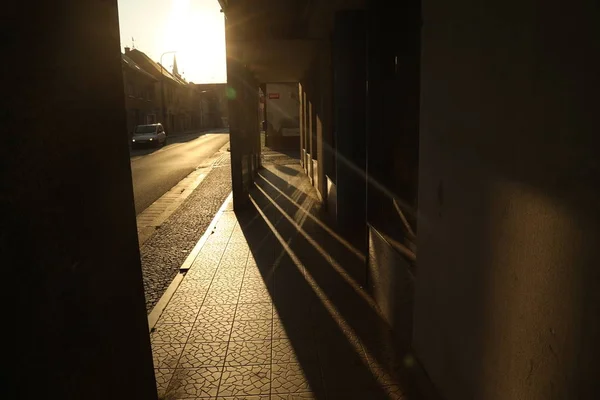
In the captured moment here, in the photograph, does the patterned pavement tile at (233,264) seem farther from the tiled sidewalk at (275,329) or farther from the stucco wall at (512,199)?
the stucco wall at (512,199)

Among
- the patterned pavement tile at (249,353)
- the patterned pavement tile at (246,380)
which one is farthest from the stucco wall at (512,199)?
the patterned pavement tile at (249,353)

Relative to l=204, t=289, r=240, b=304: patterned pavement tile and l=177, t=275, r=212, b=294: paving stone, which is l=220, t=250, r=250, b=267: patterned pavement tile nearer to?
l=177, t=275, r=212, b=294: paving stone

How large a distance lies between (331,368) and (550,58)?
2.60 metres

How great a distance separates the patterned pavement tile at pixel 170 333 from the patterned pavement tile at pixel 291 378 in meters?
0.99

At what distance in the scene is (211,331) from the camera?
13.3ft

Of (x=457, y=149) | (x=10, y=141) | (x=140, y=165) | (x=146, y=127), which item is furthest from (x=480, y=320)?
(x=146, y=127)

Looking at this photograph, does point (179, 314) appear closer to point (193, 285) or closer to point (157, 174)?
point (193, 285)

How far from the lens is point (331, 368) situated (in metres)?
3.40

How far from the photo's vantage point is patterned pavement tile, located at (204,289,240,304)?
470 centimetres

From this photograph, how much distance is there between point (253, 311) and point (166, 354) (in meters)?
1.01

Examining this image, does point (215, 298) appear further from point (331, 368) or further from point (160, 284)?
point (331, 368)

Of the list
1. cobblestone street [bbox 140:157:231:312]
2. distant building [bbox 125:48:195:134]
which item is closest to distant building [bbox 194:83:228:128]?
distant building [bbox 125:48:195:134]

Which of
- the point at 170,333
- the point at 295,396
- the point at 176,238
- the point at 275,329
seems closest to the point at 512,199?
the point at 295,396

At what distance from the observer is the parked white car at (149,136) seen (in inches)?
1117
